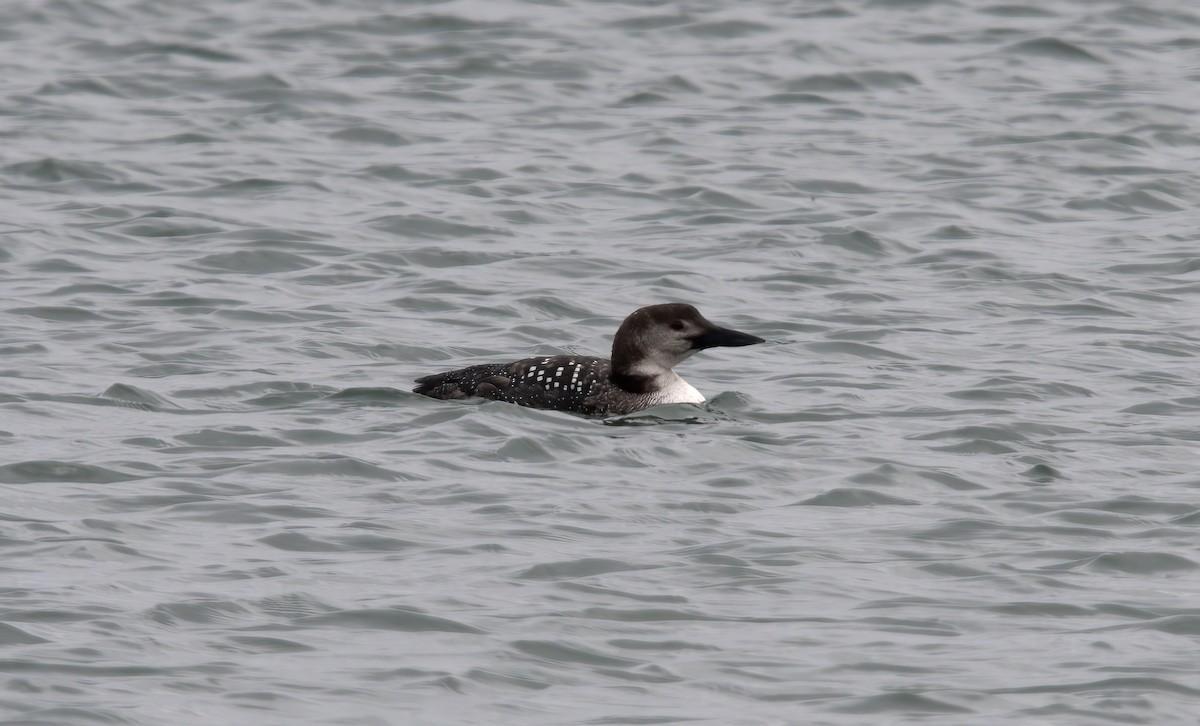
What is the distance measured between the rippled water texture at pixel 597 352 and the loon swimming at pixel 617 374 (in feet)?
0.51

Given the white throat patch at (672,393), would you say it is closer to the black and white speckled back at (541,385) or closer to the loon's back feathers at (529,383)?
the black and white speckled back at (541,385)

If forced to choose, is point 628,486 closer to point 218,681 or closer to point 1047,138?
point 218,681

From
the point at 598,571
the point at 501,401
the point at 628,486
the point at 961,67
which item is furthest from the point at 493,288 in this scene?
the point at 961,67

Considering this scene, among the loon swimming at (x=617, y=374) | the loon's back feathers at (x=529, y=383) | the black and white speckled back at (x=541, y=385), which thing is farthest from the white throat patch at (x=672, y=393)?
the loon's back feathers at (x=529, y=383)

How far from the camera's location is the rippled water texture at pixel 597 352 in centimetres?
642

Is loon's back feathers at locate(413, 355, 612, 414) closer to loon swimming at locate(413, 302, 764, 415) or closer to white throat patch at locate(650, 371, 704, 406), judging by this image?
loon swimming at locate(413, 302, 764, 415)

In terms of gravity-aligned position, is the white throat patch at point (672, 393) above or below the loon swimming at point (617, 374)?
below

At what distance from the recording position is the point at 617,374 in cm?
975

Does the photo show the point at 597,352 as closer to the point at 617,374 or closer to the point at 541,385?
the point at 617,374

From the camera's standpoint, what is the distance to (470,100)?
17.0 meters

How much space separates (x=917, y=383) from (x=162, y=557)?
4.35 meters

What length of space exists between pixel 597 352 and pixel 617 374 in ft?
→ 4.18

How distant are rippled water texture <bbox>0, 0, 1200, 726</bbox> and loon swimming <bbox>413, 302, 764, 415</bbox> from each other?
156 millimetres

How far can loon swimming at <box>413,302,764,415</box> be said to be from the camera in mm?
9531
